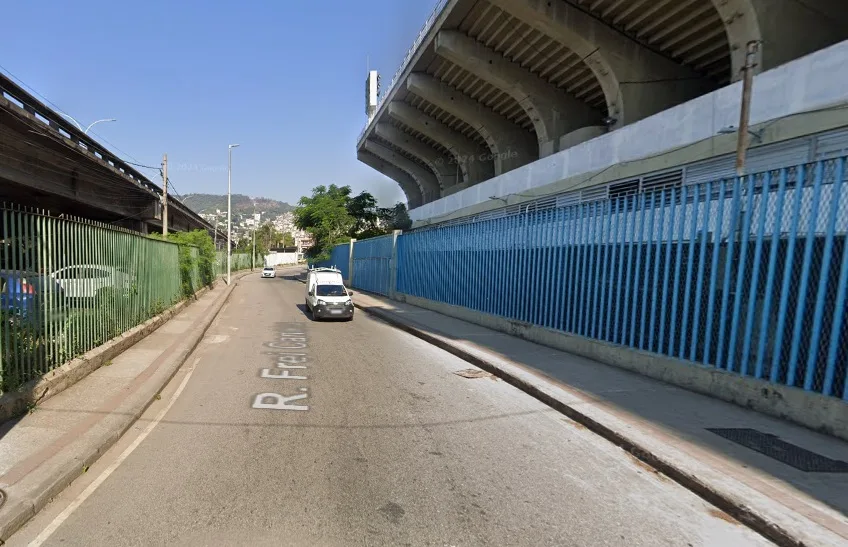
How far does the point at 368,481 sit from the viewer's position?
4184 millimetres

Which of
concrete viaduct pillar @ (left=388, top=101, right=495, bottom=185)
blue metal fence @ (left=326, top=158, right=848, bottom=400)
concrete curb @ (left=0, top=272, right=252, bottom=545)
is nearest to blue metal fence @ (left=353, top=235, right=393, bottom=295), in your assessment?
concrete viaduct pillar @ (left=388, top=101, right=495, bottom=185)

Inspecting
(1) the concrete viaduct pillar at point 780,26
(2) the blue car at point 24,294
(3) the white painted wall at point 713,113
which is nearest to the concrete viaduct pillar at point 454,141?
(3) the white painted wall at point 713,113

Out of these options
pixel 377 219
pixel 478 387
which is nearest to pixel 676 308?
pixel 478 387

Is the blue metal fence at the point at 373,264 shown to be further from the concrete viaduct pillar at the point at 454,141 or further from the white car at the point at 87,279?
the white car at the point at 87,279

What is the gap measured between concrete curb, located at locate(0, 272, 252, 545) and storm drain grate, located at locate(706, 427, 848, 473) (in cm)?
638

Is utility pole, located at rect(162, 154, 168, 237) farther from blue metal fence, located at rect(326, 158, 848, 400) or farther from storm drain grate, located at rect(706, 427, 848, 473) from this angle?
storm drain grate, located at rect(706, 427, 848, 473)

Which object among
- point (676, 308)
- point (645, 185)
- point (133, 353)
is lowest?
point (133, 353)

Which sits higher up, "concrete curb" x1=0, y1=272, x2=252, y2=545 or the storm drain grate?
the storm drain grate

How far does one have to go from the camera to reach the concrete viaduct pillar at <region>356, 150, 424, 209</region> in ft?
162

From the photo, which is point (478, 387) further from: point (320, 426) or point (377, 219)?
point (377, 219)

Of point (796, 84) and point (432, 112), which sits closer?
point (796, 84)

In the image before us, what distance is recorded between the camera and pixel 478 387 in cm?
786

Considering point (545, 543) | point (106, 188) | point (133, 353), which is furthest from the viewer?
point (106, 188)

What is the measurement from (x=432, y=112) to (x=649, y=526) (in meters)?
31.5
